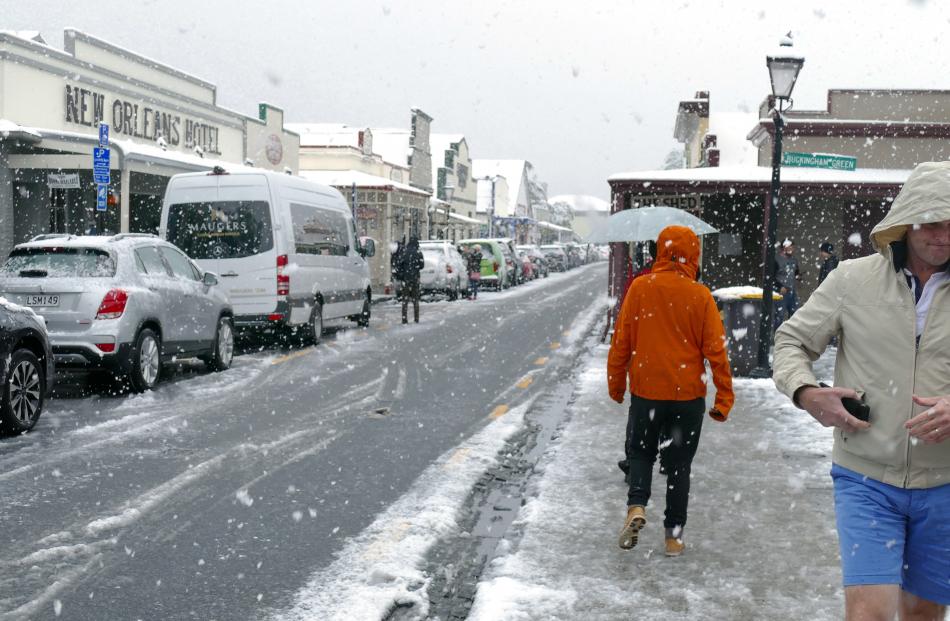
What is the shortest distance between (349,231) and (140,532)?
1303cm

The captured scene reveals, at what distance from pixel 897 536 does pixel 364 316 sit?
17.0 meters

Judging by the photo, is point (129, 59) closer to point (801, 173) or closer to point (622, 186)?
point (622, 186)

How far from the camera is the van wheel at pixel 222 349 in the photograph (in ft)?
41.6

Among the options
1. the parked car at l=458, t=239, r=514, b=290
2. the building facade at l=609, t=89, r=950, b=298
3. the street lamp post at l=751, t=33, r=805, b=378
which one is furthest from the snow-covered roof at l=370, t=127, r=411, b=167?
the street lamp post at l=751, t=33, r=805, b=378

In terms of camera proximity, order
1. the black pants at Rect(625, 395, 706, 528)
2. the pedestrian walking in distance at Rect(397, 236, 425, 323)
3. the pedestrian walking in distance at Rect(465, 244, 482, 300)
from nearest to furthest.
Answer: the black pants at Rect(625, 395, 706, 528), the pedestrian walking in distance at Rect(397, 236, 425, 323), the pedestrian walking in distance at Rect(465, 244, 482, 300)

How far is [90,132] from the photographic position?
22203 mm

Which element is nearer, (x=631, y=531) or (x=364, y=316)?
(x=631, y=531)

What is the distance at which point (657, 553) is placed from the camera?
5375 mm

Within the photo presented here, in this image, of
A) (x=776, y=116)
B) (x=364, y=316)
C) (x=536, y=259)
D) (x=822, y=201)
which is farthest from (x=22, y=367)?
(x=536, y=259)

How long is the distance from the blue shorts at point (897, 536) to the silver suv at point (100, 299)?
27.8ft

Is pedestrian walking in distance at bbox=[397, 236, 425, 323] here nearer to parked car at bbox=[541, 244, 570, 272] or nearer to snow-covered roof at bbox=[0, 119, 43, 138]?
snow-covered roof at bbox=[0, 119, 43, 138]

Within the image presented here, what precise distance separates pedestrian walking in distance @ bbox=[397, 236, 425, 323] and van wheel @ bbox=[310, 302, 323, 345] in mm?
4025

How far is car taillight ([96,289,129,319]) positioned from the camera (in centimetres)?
1024

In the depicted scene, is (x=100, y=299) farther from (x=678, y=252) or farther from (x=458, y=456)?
(x=678, y=252)
